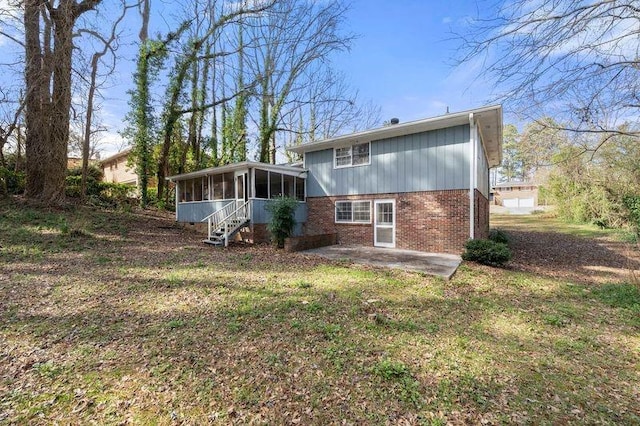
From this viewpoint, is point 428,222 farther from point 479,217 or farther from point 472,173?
point 479,217

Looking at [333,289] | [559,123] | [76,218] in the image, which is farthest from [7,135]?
[559,123]

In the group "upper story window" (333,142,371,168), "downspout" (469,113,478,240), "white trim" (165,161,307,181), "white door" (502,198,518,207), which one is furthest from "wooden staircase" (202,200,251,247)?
"white door" (502,198,518,207)

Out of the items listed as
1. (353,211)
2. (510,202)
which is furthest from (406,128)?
(510,202)

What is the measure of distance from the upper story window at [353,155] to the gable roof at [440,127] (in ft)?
0.71

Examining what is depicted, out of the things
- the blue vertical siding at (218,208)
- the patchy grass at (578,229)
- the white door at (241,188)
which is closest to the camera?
the blue vertical siding at (218,208)

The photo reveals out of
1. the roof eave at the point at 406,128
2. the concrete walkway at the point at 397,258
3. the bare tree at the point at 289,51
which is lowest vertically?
the concrete walkway at the point at 397,258

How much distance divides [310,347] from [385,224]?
27.1 ft

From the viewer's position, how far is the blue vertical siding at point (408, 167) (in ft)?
32.1

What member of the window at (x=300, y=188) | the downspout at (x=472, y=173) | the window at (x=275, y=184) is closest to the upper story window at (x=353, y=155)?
the window at (x=300, y=188)

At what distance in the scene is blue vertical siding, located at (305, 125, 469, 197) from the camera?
32.1 ft

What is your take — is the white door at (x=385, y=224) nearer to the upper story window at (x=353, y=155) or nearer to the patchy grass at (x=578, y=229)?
the upper story window at (x=353, y=155)

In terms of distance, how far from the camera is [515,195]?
42906 millimetres

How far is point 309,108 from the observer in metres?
24.6

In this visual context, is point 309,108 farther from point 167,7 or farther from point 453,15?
point 453,15
